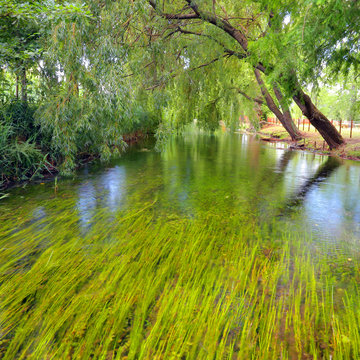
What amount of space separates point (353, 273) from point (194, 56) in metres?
7.10

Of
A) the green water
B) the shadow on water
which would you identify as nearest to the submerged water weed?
the green water

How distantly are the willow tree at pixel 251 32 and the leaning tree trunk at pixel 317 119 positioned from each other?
0.10 ft

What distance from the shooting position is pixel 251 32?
27.9ft

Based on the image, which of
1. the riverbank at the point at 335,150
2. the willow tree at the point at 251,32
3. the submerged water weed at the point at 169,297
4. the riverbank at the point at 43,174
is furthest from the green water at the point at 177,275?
the riverbank at the point at 335,150

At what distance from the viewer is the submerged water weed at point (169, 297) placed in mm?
1771

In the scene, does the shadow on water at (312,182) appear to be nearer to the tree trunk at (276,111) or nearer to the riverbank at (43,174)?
the tree trunk at (276,111)

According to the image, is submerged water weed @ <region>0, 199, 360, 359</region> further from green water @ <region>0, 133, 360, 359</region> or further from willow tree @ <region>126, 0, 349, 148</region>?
willow tree @ <region>126, 0, 349, 148</region>

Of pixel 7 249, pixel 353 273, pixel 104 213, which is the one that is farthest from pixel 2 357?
pixel 353 273

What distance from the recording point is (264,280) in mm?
2451

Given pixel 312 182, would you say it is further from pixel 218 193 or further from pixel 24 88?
pixel 24 88

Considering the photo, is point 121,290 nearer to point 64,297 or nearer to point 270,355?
point 64,297

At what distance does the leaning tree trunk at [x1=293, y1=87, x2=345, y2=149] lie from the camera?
8722mm

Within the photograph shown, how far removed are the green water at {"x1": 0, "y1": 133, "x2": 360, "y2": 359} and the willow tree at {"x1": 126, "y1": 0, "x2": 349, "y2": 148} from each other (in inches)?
113

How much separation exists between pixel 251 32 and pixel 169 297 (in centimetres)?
856
